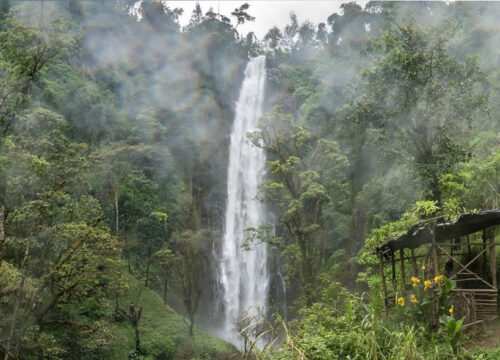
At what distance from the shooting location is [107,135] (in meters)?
28.1

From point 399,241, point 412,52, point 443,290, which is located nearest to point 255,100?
point 412,52

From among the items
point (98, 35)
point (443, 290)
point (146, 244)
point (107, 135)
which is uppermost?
point (98, 35)

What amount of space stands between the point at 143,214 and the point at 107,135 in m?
5.70

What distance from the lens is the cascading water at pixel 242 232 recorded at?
86.6ft

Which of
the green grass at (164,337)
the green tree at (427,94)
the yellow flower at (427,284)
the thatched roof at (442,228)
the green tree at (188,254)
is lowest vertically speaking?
the green grass at (164,337)

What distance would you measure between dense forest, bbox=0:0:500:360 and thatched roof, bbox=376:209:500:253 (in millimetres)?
375

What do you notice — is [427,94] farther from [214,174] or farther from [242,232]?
[214,174]

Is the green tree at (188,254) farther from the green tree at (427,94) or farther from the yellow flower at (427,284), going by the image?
the yellow flower at (427,284)

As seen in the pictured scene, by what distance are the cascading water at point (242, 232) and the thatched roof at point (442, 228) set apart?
41.1ft

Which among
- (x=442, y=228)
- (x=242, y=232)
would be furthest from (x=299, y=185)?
(x=242, y=232)

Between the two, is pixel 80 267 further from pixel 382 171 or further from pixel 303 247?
pixel 382 171

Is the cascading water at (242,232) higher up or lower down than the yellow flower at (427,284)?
higher up

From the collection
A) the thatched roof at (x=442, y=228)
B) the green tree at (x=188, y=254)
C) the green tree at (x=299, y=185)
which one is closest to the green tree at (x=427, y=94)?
the thatched roof at (x=442, y=228)

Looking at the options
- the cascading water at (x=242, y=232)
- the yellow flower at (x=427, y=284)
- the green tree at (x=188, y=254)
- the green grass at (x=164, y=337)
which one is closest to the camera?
the yellow flower at (x=427, y=284)
